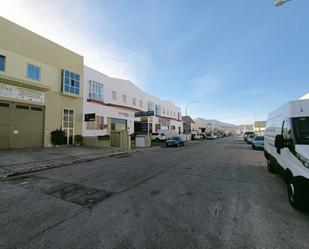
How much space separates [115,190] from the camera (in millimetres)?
6133

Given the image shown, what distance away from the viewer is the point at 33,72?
58.2ft

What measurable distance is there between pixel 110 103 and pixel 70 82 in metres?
8.93

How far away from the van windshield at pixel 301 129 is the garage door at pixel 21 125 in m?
18.9

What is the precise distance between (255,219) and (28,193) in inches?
246

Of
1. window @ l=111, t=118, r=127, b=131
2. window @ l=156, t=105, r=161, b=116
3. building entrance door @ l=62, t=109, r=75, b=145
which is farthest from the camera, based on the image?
window @ l=156, t=105, r=161, b=116

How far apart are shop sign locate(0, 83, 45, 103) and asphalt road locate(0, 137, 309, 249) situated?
11.3 meters

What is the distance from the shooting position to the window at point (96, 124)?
24014 millimetres

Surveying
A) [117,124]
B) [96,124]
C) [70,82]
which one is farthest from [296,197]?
[117,124]

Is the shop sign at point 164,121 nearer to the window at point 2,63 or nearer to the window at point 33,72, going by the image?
the window at point 33,72

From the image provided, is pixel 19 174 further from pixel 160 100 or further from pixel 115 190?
pixel 160 100

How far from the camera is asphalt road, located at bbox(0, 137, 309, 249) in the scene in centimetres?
325

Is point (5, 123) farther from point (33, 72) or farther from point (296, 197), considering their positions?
point (296, 197)

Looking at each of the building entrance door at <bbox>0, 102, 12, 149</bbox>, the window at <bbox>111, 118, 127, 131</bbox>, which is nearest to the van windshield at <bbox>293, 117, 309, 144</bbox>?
the building entrance door at <bbox>0, 102, 12, 149</bbox>

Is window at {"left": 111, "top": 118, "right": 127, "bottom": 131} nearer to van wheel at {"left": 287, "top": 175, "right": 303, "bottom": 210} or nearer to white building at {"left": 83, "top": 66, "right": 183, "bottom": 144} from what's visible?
white building at {"left": 83, "top": 66, "right": 183, "bottom": 144}
